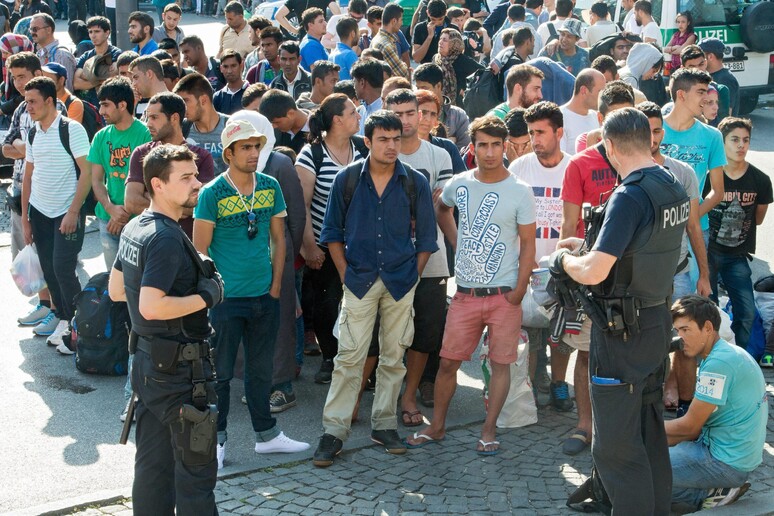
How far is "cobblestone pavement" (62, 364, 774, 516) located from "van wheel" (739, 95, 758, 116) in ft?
37.7

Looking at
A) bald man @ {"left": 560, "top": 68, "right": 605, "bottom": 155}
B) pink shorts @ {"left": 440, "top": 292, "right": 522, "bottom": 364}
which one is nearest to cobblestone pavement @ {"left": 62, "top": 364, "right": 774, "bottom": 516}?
pink shorts @ {"left": 440, "top": 292, "right": 522, "bottom": 364}

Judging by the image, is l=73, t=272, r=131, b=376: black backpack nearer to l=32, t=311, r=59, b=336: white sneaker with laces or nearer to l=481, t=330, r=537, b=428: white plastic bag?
l=32, t=311, r=59, b=336: white sneaker with laces

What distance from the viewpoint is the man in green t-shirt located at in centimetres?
713

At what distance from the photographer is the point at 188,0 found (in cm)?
3133

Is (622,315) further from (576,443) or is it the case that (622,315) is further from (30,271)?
(30,271)

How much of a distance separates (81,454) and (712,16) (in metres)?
13.2

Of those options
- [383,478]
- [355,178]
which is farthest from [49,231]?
[383,478]

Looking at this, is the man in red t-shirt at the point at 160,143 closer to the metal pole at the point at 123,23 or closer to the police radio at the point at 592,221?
the police radio at the point at 592,221

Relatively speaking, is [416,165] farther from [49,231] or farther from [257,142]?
[49,231]

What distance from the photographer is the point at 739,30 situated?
16.1 m

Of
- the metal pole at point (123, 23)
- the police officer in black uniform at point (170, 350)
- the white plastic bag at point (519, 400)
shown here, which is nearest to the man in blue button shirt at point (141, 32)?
the metal pole at point (123, 23)

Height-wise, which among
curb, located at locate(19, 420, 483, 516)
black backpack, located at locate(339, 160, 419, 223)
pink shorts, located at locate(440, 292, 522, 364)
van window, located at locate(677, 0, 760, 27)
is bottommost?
curb, located at locate(19, 420, 483, 516)

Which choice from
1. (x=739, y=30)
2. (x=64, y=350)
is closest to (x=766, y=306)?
(x=64, y=350)

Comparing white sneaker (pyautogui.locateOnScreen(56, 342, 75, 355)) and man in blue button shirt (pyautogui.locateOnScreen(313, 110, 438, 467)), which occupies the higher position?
man in blue button shirt (pyautogui.locateOnScreen(313, 110, 438, 467))
